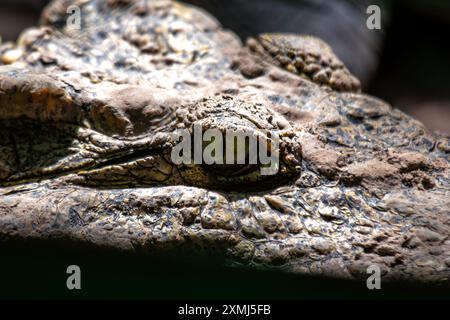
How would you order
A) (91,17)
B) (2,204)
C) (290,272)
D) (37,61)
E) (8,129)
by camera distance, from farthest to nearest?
(91,17) → (37,61) → (8,129) → (2,204) → (290,272)

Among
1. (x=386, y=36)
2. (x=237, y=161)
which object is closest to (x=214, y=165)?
(x=237, y=161)

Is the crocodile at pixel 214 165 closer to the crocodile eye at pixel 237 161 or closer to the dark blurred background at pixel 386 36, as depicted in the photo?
the crocodile eye at pixel 237 161

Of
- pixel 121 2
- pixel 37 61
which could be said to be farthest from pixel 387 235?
pixel 121 2

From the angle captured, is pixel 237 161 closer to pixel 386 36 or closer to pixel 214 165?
pixel 214 165

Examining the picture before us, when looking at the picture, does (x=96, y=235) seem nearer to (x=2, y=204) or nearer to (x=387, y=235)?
(x=2, y=204)

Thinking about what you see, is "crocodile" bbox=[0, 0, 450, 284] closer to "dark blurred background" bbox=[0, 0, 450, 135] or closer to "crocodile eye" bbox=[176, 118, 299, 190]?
"crocodile eye" bbox=[176, 118, 299, 190]
